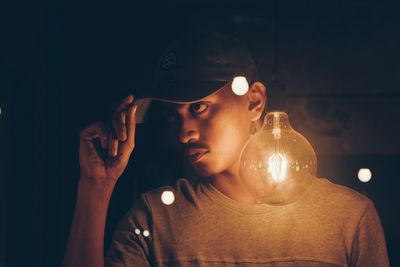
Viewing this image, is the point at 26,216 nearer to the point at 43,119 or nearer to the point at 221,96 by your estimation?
the point at 43,119

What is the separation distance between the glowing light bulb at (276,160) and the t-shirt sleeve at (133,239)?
2.78 feet

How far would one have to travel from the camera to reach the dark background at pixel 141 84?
3.24 m

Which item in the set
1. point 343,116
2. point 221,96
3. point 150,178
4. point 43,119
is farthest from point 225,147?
point 43,119

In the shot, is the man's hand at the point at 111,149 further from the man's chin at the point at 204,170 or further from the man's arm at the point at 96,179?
the man's chin at the point at 204,170

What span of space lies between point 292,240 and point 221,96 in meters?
0.93

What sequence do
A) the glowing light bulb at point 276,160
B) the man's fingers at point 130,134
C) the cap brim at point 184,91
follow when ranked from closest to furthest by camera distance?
the glowing light bulb at point 276,160 < the cap brim at point 184,91 < the man's fingers at point 130,134

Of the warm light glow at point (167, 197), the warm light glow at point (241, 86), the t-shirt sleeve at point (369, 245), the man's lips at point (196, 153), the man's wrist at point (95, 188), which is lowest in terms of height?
the t-shirt sleeve at point (369, 245)

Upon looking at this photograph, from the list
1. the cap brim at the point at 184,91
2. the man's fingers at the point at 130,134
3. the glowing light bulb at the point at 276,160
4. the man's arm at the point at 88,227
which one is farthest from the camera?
the man's fingers at the point at 130,134

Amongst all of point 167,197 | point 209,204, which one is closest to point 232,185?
point 209,204

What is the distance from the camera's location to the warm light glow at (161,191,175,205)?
3.23m

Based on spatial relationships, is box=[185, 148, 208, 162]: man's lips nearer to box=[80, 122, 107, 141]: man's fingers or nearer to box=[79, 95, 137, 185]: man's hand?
box=[79, 95, 137, 185]: man's hand

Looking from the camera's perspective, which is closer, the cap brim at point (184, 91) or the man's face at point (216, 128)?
the cap brim at point (184, 91)

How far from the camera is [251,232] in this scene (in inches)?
122

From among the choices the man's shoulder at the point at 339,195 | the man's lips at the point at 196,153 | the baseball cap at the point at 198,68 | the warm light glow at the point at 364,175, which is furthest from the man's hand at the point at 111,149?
the warm light glow at the point at 364,175
